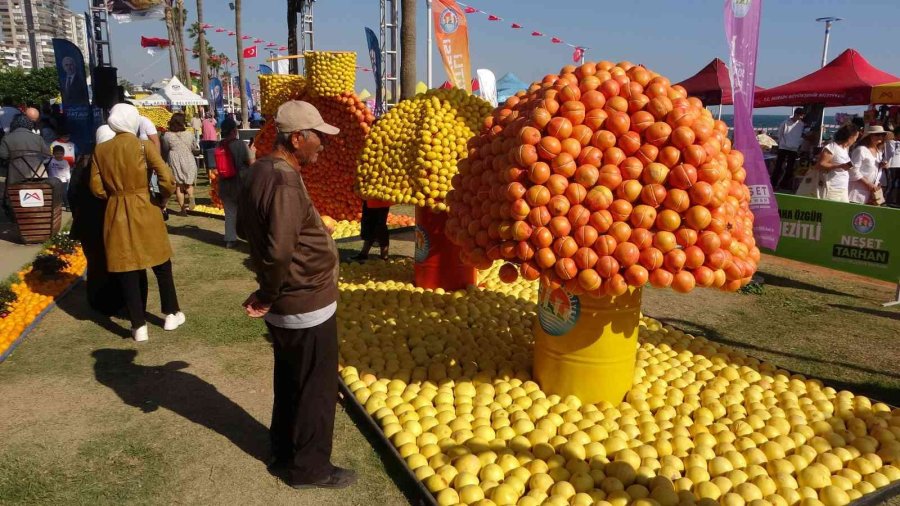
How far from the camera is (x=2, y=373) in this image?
453cm

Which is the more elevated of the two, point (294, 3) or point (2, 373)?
point (294, 3)

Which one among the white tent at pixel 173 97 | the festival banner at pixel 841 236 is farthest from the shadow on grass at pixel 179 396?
the white tent at pixel 173 97

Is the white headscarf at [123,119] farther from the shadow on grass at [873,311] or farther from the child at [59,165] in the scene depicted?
the shadow on grass at [873,311]

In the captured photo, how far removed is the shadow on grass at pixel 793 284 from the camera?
7297 mm

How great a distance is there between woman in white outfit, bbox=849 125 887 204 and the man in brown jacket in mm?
8066

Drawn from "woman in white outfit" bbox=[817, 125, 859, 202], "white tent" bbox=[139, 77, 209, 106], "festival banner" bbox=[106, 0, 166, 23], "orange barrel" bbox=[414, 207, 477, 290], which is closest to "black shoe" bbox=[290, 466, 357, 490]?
"orange barrel" bbox=[414, 207, 477, 290]

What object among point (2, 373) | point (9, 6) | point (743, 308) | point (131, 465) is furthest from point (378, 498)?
point (9, 6)

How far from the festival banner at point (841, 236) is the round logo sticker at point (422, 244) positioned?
195 inches

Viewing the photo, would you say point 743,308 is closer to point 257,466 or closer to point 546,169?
point 546,169

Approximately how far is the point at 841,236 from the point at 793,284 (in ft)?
2.62

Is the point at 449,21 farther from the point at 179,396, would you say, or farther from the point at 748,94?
the point at 179,396

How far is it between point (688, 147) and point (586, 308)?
114cm

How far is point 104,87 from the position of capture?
11.5 metres

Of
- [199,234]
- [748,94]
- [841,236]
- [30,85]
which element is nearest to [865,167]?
[841,236]
